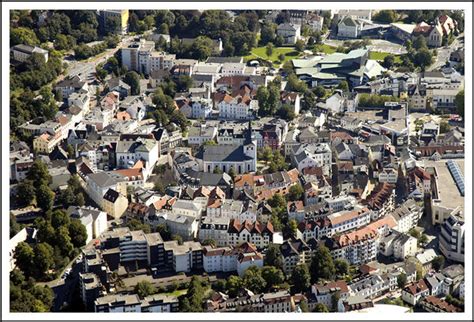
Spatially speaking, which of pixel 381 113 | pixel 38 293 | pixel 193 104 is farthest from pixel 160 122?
pixel 38 293

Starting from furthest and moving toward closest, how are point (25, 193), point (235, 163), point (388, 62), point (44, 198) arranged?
point (388, 62), point (235, 163), point (25, 193), point (44, 198)

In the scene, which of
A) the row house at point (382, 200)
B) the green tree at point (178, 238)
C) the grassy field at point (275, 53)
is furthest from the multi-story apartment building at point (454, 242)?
the grassy field at point (275, 53)

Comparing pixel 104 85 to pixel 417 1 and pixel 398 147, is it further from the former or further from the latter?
pixel 417 1

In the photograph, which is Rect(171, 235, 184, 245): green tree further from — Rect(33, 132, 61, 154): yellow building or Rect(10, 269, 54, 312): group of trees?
Rect(33, 132, 61, 154): yellow building

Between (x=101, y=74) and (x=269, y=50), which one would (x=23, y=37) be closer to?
(x=101, y=74)

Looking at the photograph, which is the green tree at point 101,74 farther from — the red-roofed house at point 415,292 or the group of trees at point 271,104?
the red-roofed house at point 415,292

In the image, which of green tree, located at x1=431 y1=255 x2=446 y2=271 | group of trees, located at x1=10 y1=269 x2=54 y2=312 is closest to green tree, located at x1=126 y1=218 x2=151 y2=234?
group of trees, located at x1=10 y1=269 x2=54 y2=312

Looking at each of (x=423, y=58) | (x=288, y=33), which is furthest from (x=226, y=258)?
(x=288, y=33)
